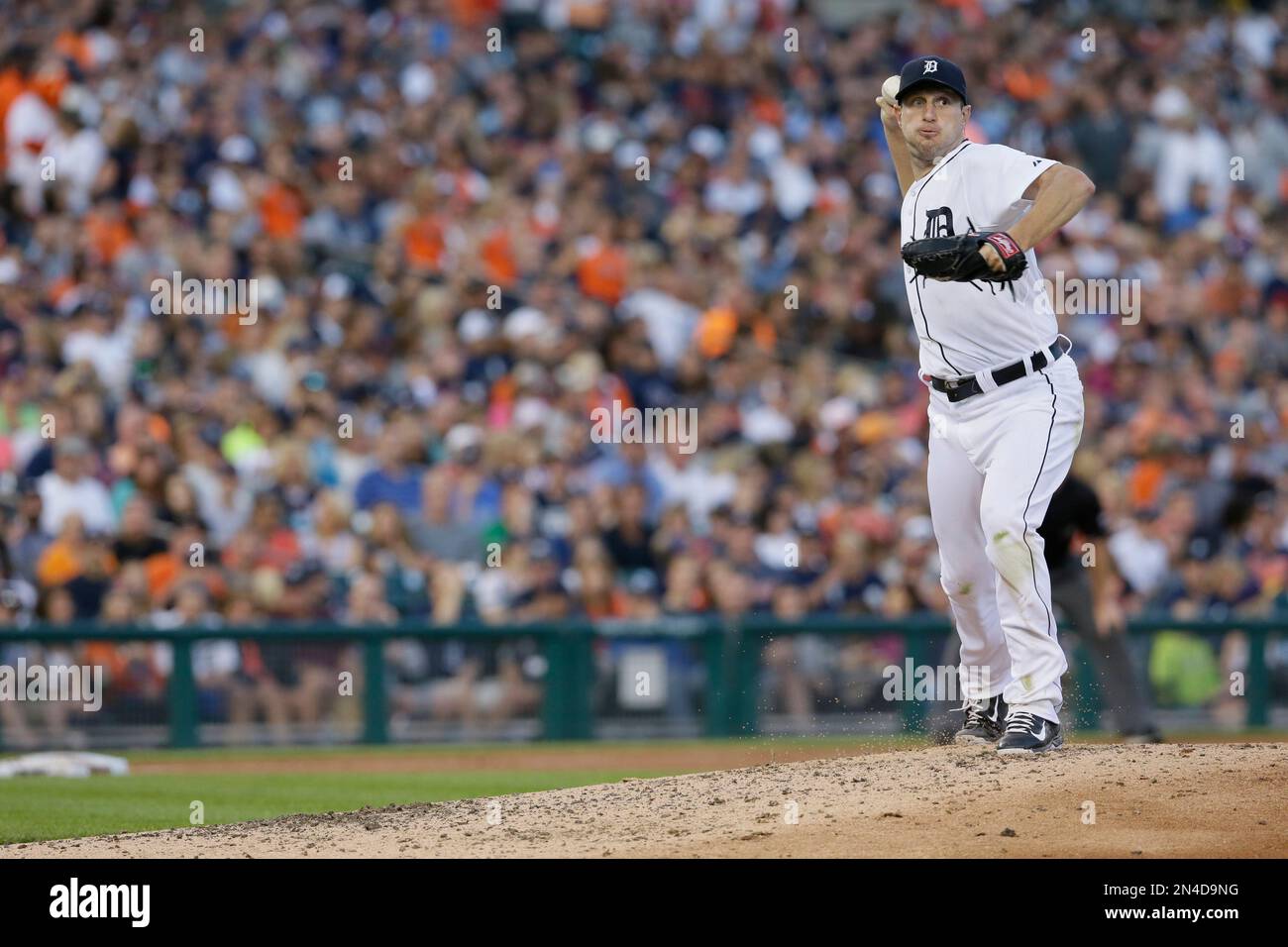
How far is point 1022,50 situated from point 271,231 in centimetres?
754

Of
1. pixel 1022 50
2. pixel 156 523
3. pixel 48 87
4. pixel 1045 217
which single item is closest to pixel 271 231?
pixel 48 87

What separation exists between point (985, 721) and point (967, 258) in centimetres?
189

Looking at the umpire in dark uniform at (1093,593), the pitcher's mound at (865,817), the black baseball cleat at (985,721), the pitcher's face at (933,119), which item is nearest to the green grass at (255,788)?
the pitcher's mound at (865,817)

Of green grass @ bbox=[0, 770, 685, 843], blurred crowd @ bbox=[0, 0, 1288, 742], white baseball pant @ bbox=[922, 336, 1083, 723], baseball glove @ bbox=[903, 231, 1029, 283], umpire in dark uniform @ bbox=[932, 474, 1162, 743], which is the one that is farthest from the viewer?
Answer: blurred crowd @ bbox=[0, 0, 1288, 742]

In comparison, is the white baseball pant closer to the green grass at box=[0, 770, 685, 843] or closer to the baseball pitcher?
the baseball pitcher

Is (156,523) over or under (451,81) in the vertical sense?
under

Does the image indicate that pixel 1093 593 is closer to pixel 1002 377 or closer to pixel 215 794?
pixel 1002 377

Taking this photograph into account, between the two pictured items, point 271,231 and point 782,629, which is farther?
point 271,231

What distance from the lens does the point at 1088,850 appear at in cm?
557

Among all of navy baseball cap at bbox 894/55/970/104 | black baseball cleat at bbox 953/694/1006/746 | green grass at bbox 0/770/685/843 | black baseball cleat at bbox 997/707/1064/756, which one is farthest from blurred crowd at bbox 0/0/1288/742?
navy baseball cap at bbox 894/55/970/104

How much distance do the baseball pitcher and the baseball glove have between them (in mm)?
33

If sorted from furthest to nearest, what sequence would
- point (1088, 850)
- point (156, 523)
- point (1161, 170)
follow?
point (1161, 170) < point (156, 523) < point (1088, 850)

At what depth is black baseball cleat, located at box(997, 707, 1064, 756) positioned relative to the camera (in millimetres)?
6730
